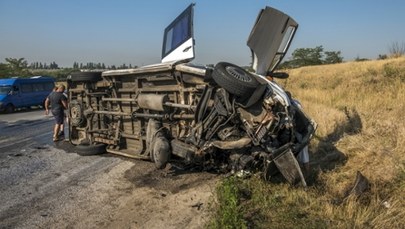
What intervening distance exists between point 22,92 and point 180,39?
17937 mm

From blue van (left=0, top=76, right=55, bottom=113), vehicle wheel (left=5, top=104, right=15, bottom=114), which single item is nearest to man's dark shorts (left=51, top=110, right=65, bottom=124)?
blue van (left=0, top=76, right=55, bottom=113)

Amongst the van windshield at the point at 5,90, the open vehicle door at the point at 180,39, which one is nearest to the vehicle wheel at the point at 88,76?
the open vehicle door at the point at 180,39

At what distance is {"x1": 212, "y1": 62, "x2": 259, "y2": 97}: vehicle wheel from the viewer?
16.6ft

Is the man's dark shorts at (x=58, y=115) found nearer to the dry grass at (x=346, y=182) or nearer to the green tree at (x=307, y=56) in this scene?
the dry grass at (x=346, y=182)

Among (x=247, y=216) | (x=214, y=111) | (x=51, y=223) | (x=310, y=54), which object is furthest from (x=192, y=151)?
(x=310, y=54)

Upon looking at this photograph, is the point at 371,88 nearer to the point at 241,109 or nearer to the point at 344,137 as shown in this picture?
the point at 344,137

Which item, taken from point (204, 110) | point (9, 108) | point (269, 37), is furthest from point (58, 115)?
point (9, 108)

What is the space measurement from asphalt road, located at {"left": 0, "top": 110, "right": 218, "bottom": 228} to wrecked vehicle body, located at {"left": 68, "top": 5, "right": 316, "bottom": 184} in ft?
1.14

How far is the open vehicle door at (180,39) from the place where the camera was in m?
6.71

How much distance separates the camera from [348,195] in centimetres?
470

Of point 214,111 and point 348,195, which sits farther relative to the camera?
point 214,111

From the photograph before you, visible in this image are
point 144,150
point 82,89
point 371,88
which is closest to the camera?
point 144,150

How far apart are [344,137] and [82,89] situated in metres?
5.70

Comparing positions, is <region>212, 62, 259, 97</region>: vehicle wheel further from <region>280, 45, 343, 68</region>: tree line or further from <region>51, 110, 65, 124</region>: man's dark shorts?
<region>280, 45, 343, 68</region>: tree line
